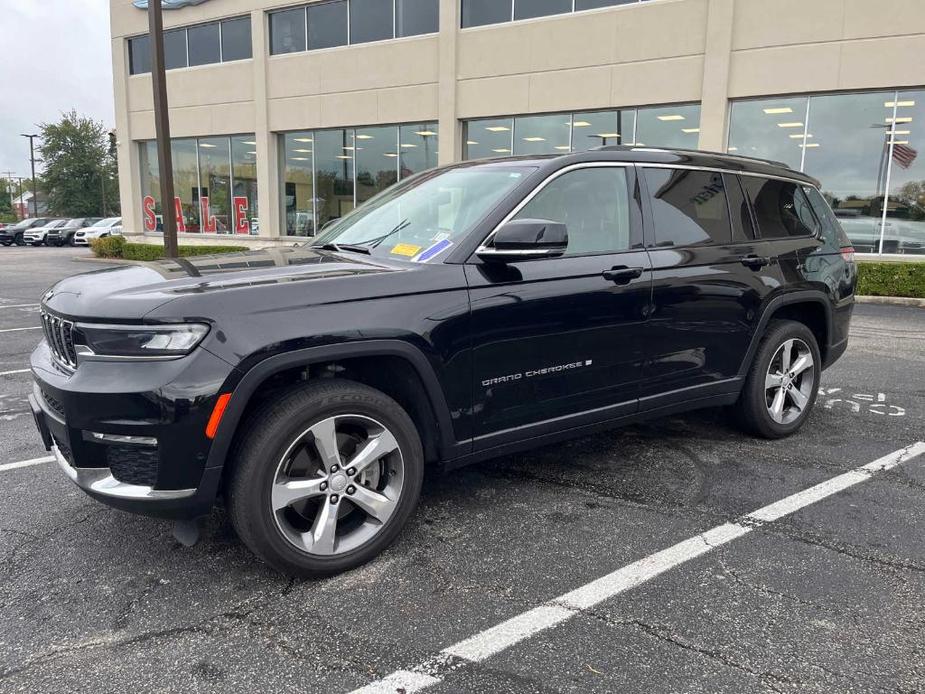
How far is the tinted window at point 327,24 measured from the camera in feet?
64.7

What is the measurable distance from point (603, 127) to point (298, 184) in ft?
31.7

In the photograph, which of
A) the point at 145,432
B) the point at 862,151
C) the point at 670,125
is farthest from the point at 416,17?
the point at 145,432

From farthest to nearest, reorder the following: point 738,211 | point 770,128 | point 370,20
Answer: point 370,20 < point 770,128 < point 738,211

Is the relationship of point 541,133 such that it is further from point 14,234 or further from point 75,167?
point 75,167

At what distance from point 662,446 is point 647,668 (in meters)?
2.38

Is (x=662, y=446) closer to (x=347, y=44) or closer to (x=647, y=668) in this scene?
(x=647, y=668)

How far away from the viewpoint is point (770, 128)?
14969 mm

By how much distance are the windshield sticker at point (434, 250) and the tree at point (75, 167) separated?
197 feet

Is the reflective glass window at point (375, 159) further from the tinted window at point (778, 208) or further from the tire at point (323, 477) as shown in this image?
the tire at point (323, 477)

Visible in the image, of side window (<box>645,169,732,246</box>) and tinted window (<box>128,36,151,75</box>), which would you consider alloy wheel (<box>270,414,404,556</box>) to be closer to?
side window (<box>645,169,732,246</box>)

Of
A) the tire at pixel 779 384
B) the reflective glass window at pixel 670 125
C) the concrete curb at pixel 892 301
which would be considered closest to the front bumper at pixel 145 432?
the tire at pixel 779 384

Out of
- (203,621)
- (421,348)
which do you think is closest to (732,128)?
(421,348)

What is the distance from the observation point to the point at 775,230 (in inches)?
178

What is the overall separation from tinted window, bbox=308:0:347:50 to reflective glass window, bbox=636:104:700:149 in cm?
905
